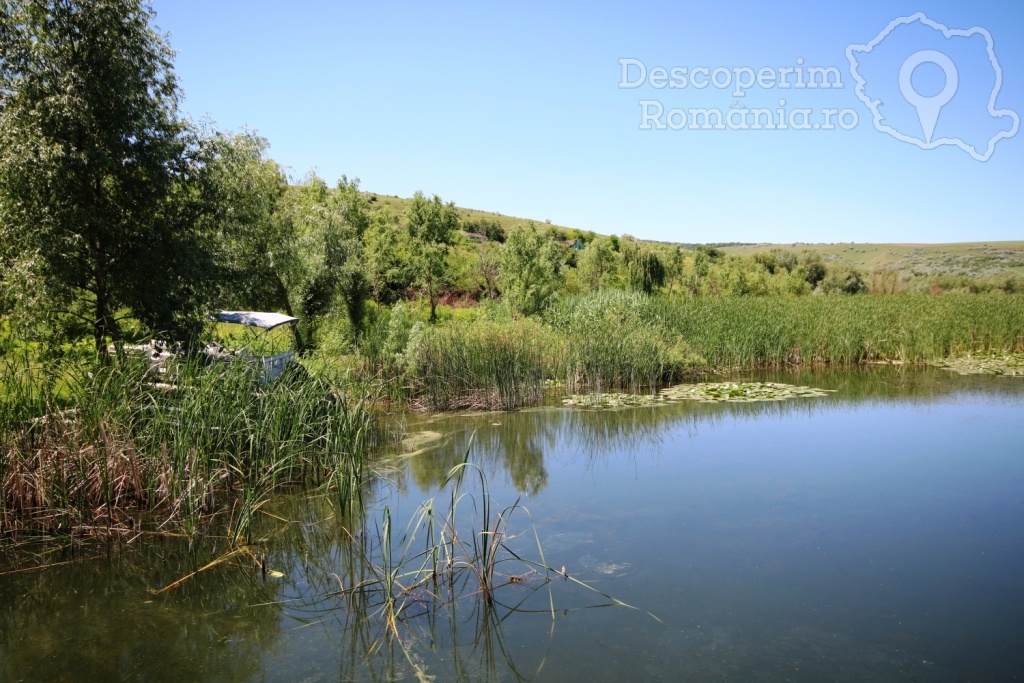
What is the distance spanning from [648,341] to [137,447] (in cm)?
983

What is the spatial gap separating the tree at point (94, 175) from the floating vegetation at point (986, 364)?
15.2 m

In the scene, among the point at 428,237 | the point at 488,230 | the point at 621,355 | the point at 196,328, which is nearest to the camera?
the point at 196,328

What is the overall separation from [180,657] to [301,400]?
349 cm

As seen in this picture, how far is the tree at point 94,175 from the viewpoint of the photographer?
7.99 m

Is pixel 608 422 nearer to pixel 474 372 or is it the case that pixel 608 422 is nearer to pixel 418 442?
pixel 474 372

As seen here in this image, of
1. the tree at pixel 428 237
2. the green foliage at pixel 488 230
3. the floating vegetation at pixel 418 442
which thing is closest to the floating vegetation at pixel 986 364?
the floating vegetation at pixel 418 442

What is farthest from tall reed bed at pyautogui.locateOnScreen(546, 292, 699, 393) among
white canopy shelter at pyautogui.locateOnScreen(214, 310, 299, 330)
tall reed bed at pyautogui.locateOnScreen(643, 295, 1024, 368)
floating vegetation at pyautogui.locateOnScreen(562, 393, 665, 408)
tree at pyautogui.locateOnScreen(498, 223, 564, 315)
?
white canopy shelter at pyautogui.locateOnScreen(214, 310, 299, 330)

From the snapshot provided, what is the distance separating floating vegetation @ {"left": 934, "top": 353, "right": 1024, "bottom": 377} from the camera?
14.8 meters

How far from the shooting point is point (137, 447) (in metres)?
6.44

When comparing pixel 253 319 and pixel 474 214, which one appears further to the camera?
pixel 474 214

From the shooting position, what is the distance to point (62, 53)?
834 cm

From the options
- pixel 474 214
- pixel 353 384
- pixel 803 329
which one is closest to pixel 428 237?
pixel 803 329

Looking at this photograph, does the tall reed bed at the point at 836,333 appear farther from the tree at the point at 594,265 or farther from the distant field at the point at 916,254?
the distant field at the point at 916,254

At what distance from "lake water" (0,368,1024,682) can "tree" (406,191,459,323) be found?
13.6 m
